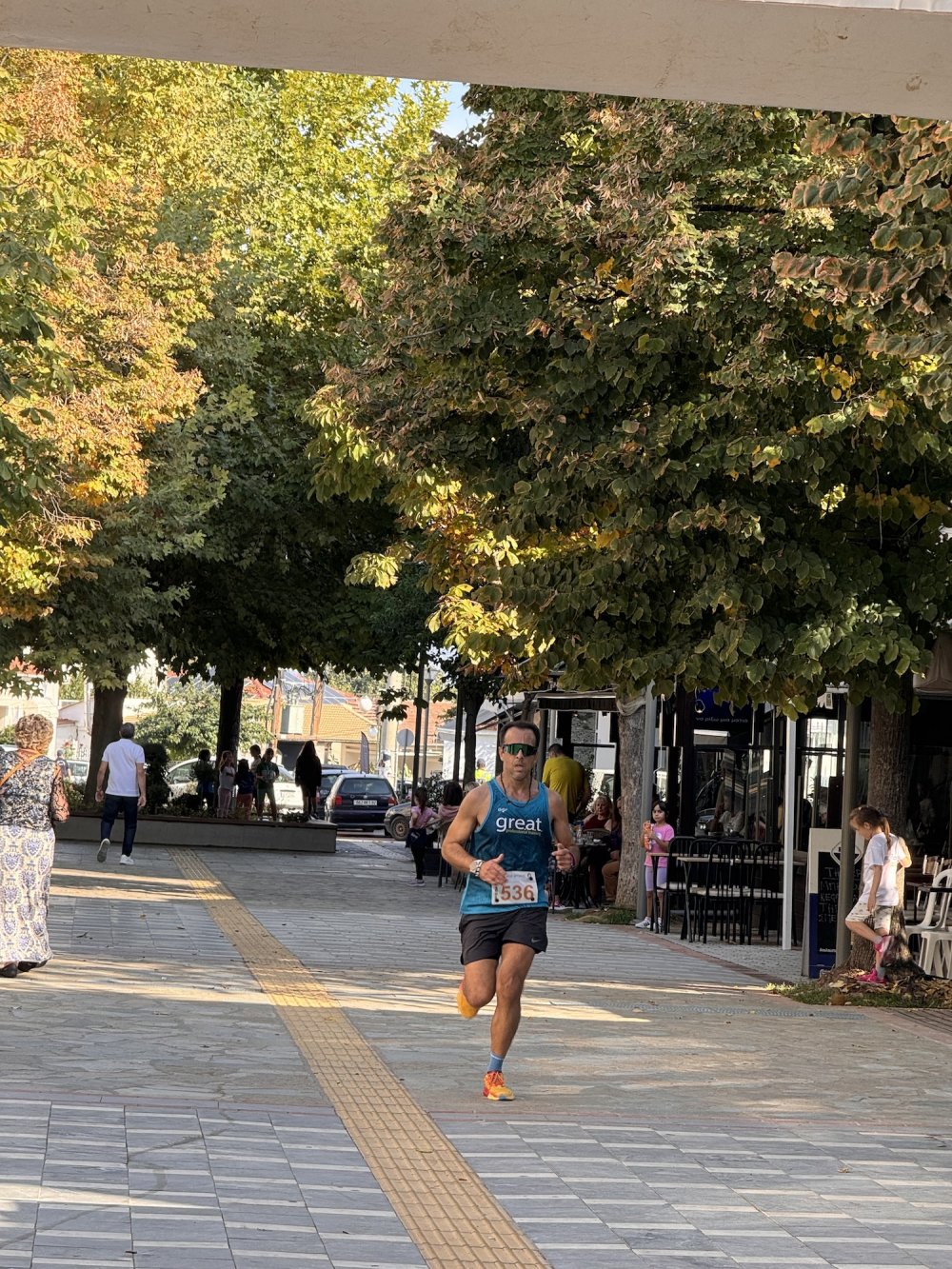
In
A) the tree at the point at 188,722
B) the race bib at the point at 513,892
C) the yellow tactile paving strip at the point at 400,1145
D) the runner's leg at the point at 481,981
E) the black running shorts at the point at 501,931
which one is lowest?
the yellow tactile paving strip at the point at 400,1145

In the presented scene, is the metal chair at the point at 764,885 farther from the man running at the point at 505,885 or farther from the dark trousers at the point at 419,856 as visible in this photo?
the man running at the point at 505,885

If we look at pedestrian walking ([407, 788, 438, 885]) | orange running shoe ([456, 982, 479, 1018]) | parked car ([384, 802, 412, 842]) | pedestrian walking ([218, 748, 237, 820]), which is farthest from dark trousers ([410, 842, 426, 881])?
orange running shoe ([456, 982, 479, 1018])

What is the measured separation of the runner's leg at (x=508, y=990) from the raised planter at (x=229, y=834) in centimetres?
2285

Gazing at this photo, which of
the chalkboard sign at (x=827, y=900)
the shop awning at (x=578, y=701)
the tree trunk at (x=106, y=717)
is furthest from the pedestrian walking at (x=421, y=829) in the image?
the chalkboard sign at (x=827, y=900)

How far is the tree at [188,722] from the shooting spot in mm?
71438

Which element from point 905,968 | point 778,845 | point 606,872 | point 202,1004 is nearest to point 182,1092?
point 202,1004

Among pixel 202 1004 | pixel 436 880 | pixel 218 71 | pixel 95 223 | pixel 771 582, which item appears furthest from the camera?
pixel 218 71

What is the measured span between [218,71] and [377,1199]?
3121 centimetres

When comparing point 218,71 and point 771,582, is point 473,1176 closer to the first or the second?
point 771,582

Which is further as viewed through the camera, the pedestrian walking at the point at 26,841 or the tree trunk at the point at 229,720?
the tree trunk at the point at 229,720

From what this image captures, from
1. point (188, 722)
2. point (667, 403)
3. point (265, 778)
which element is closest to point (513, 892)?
point (667, 403)

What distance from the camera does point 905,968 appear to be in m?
13.6

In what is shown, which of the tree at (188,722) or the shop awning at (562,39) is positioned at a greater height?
the tree at (188,722)

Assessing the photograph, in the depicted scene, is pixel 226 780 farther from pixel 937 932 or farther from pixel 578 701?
pixel 937 932
